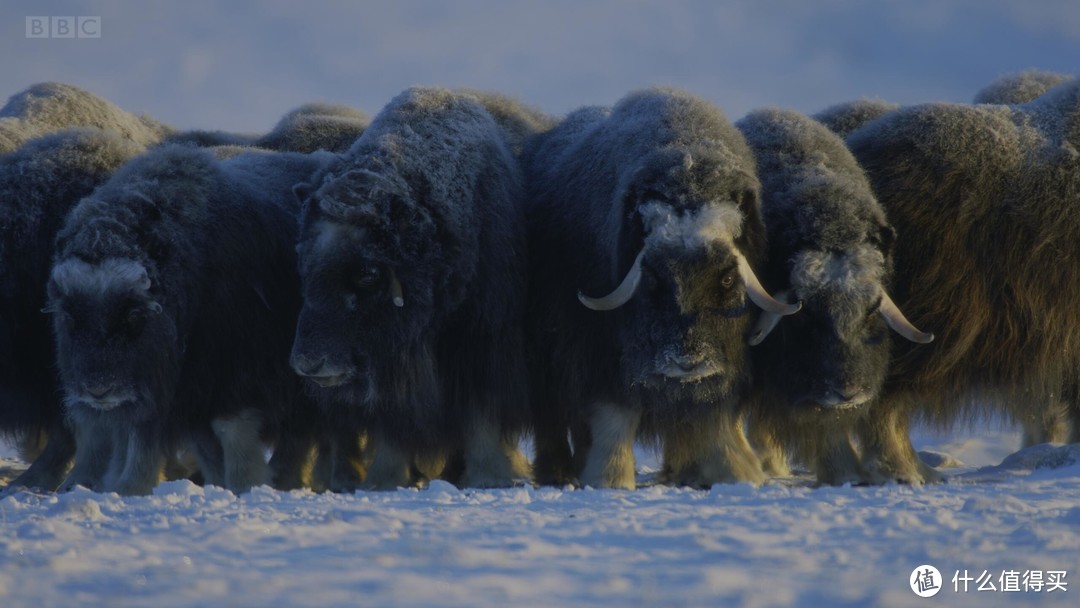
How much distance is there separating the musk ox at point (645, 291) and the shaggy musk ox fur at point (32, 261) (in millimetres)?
2173

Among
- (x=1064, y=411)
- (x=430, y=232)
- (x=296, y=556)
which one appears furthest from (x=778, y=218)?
(x=296, y=556)

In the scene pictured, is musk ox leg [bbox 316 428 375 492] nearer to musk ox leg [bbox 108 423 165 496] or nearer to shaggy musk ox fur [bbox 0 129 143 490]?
musk ox leg [bbox 108 423 165 496]

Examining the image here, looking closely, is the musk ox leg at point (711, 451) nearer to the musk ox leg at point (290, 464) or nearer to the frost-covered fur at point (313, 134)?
the musk ox leg at point (290, 464)

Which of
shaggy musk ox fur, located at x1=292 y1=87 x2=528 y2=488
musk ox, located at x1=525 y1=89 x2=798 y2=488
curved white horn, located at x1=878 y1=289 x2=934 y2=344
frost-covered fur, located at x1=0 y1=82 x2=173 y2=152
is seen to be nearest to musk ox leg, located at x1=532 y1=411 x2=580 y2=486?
musk ox, located at x1=525 y1=89 x2=798 y2=488

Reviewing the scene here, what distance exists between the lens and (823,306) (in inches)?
201

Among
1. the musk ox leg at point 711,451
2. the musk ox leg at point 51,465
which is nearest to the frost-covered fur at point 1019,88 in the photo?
the musk ox leg at point 711,451

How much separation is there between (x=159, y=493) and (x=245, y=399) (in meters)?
1.35

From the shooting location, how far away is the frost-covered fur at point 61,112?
289 inches

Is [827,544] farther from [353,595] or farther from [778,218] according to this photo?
[778,218]

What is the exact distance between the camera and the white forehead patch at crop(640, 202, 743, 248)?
15.9ft

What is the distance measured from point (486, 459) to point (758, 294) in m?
1.35

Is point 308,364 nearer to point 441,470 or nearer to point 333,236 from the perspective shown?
point 333,236

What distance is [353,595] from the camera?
2.49 meters

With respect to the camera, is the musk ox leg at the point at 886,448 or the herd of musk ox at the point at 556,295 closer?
the herd of musk ox at the point at 556,295
